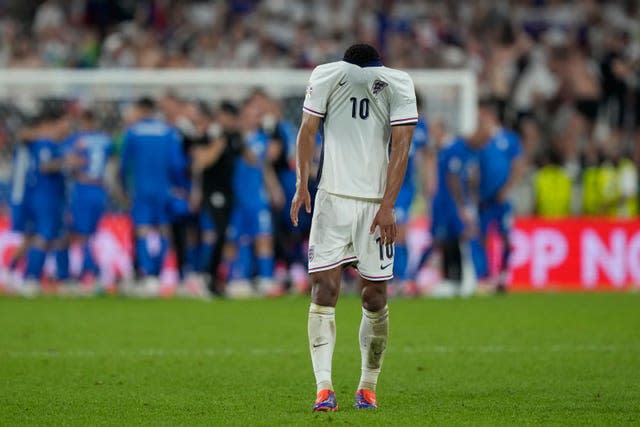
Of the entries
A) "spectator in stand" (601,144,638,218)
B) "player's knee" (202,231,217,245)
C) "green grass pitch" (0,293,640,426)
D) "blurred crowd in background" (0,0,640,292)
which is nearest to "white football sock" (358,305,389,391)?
"green grass pitch" (0,293,640,426)

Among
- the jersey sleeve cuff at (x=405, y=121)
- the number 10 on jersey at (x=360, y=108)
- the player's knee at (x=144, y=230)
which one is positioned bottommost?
the player's knee at (x=144, y=230)

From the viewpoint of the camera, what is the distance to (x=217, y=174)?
1781 centimetres

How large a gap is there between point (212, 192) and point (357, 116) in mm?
10032

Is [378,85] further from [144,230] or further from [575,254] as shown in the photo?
[575,254]

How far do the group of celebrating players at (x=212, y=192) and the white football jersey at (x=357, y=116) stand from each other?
361 inches

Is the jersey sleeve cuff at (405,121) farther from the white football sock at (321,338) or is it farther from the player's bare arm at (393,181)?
the white football sock at (321,338)

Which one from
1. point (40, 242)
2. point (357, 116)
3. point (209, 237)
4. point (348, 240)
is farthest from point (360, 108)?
point (40, 242)

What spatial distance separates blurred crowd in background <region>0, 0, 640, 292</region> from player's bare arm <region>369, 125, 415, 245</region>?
12.4m

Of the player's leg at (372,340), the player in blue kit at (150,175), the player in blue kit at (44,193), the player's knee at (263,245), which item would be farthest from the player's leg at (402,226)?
the player's leg at (372,340)

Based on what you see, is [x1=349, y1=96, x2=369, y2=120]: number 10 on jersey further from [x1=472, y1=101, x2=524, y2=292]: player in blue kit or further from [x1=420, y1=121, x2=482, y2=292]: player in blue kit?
[x1=472, y1=101, x2=524, y2=292]: player in blue kit

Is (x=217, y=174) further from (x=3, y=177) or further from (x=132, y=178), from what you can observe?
(x=3, y=177)

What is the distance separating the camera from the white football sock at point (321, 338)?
7801 mm

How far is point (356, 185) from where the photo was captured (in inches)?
314

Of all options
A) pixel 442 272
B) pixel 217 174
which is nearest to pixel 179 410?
pixel 217 174
